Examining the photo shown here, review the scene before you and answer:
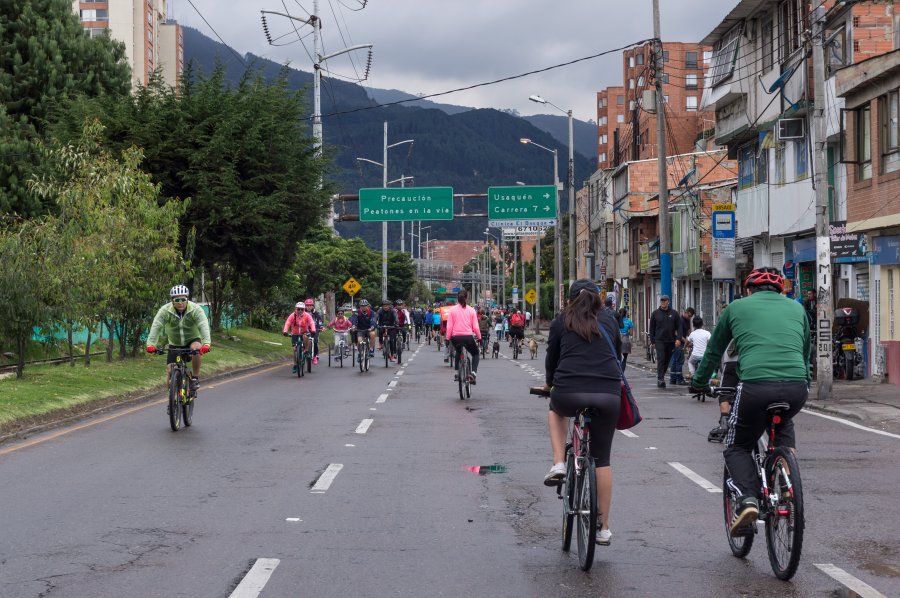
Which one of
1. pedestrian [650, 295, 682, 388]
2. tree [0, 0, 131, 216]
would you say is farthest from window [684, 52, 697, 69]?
pedestrian [650, 295, 682, 388]

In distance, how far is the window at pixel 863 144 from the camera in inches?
1070

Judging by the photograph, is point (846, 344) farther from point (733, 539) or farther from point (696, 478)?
point (733, 539)

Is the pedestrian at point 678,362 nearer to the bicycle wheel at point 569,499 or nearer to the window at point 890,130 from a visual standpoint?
the window at point 890,130

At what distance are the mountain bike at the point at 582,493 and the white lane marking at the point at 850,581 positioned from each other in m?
1.40

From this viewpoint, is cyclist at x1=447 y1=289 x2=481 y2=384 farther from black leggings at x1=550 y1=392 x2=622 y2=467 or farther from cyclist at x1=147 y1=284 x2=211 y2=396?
black leggings at x1=550 y1=392 x2=622 y2=467

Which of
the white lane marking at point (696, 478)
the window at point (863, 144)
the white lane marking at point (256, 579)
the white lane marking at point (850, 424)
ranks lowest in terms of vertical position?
the white lane marking at point (850, 424)

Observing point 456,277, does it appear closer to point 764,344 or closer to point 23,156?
point 23,156

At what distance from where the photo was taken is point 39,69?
134ft

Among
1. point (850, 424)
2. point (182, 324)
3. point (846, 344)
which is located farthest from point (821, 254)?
point (182, 324)

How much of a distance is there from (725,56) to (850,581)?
33148 millimetres

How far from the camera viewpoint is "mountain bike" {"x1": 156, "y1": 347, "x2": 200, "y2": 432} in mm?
15523

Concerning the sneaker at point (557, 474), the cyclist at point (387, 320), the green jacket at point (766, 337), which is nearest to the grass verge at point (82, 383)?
the cyclist at point (387, 320)

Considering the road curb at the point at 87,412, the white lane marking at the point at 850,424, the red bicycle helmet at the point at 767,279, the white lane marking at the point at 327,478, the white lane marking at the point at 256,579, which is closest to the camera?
the white lane marking at the point at 256,579

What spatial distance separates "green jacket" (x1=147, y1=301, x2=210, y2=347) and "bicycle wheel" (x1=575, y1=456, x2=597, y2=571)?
9.48m
